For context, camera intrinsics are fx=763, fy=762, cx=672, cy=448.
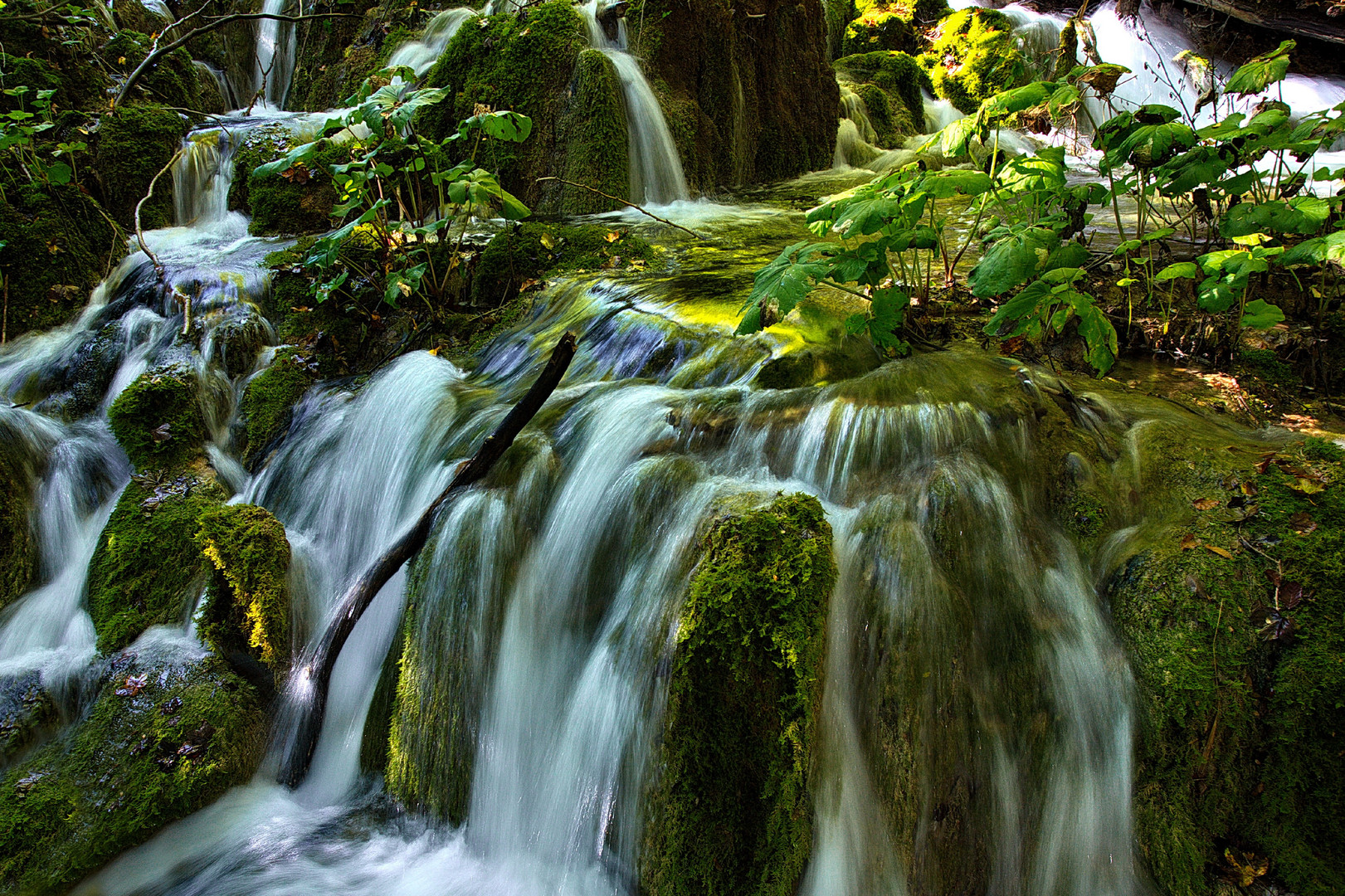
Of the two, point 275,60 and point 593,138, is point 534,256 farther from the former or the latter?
point 275,60

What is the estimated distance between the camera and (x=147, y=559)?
3.91 m

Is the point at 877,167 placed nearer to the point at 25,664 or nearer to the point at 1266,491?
the point at 1266,491

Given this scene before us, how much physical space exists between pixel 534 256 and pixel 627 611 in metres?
3.45

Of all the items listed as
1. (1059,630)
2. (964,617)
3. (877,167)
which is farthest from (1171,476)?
(877,167)

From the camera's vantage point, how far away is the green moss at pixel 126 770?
9.35 ft

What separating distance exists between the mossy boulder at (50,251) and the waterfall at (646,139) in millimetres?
4392

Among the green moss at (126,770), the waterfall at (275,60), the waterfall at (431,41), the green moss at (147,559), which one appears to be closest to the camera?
the green moss at (126,770)

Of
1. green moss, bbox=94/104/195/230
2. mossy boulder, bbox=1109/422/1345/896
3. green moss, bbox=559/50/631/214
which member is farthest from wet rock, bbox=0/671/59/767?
green moss, bbox=559/50/631/214

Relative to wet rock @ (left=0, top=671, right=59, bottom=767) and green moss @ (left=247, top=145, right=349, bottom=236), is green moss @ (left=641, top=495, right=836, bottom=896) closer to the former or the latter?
wet rock @ (left=0, top=671, right=59, bottom=767)

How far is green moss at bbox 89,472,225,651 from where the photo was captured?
12.2 ft

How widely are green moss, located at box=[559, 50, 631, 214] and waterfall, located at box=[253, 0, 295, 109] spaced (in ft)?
22.2

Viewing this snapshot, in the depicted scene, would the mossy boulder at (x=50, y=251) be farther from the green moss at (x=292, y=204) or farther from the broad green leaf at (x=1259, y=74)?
the broad green leaf at (x=1259, y=74)

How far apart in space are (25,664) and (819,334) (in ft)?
13.3

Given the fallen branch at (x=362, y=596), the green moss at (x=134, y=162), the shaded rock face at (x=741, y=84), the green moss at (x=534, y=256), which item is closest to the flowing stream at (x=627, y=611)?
the fallen branch at (x=362, y=596)
